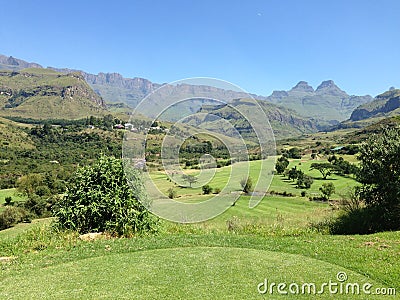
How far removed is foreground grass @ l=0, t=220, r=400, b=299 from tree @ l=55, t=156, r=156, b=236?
1.35m

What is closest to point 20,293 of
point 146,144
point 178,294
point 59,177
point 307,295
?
point 178,294

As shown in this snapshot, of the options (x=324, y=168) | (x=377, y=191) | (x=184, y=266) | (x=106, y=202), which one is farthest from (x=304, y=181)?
(x=184, y=266)

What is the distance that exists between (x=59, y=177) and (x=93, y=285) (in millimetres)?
97717

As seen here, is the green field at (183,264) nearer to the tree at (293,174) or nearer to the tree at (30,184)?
the tree at (293,174)

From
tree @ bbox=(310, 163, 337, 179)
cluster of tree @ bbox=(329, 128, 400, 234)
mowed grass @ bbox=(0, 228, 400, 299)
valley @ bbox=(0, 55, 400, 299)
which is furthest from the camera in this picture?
tree @ bbox=(310, 163, 337, 179)

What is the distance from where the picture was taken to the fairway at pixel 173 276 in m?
6.77

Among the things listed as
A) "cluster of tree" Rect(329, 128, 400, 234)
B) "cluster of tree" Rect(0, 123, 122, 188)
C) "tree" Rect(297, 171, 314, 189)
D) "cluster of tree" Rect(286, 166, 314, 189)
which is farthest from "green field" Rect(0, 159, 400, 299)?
"cluster of tree" Rect(286, 166, 314, 189)

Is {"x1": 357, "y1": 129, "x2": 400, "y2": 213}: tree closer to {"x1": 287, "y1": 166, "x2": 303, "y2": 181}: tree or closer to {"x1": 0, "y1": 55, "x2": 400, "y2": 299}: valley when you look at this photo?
{"x1": 0, "y1": 55, "x2": 400, "y2": 299}: valley

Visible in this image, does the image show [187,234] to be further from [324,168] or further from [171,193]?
[324,168]

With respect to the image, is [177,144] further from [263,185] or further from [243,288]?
[243,288]

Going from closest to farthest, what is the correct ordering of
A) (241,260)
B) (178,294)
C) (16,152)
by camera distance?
1. (178,294)
2. (241,260)
3. (16,152)

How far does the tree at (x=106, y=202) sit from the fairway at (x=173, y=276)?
4217 mm

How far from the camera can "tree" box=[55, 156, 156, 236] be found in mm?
13945

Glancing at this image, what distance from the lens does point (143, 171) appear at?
14602 millimetres
